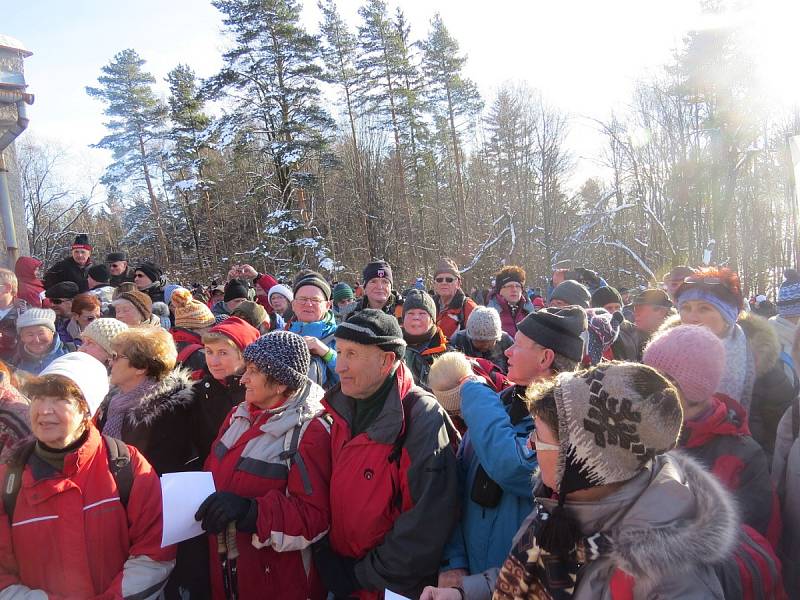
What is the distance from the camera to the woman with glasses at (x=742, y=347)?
279 centimetres

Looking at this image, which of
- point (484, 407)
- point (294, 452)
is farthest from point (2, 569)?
point (484, 407)

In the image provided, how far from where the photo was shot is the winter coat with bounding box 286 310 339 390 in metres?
3.73

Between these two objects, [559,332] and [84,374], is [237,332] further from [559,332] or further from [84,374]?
[559,332]

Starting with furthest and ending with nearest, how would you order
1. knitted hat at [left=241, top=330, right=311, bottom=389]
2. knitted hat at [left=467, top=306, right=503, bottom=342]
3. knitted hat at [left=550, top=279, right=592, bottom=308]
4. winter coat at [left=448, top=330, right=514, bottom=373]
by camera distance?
knitted hat at [left=550, top=279, right=592, bottom=308] < winter coat at [left=448, top=330, right=514, bottom=373] < knitted hat at [left=467, top=306, right=503, bottom=342] < knitted hat at [left=241, top=330, right=311, bottom=389]

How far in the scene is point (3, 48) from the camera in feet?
16.8

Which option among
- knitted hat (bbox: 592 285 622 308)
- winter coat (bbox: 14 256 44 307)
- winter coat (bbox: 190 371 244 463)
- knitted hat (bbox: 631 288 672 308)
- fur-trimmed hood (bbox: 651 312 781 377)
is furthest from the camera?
knitted hat (bbox: 592 285 622 308)

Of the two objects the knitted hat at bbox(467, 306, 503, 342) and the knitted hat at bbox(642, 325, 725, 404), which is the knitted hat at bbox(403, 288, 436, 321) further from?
the knitted hat at bbox(642, 325, 725, 404)

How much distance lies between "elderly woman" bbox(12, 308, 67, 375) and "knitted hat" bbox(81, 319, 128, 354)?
1.11 m

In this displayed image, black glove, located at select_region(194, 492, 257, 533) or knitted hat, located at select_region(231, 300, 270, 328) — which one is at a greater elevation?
knitted hat, located at select_region(231, 300, 270, 328)

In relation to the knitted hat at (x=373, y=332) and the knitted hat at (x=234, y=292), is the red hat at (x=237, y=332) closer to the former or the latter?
the knitted hat at (x=373, y=332)

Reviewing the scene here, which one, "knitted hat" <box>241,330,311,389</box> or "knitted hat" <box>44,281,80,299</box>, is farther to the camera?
"knitted hat" <box>44,281,80,299</box>

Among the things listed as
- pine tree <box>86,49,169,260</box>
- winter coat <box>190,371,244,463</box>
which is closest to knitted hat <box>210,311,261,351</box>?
winter coat <box>190,371,244,463</box>

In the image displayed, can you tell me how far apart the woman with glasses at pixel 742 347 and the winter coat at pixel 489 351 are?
61.6 inches

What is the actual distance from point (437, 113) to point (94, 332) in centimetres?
2785
